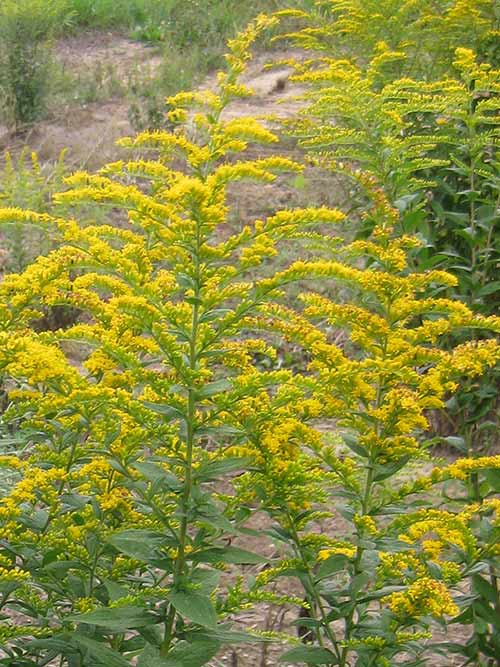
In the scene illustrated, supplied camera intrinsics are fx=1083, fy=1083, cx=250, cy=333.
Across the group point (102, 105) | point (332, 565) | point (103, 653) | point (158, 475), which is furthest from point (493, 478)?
point (102, 105)

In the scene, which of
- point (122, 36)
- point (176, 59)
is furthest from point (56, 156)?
point (122, 36)

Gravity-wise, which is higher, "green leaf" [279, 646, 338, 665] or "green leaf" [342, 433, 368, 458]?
"green leaf" [342, 433, 368, 458]

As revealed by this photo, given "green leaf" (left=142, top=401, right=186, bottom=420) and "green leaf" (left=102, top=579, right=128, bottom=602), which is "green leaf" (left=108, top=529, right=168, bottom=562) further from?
"green leaf" (left=142, top=401, right=186, bottom=420)

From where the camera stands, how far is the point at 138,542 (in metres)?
2.27

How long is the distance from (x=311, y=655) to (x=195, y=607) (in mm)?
431

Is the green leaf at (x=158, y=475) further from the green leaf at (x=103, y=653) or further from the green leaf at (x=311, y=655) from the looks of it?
the green leaf at (x=311, y=655)

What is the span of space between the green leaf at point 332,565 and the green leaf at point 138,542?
0.38 metres

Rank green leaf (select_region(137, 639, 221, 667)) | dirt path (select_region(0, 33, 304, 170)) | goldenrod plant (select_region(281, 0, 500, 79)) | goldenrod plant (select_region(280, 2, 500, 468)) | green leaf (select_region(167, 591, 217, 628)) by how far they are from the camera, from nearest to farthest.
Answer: green leaf (select_region(167, 591, 217, 628))
green leaf (select_region(137, 639, 221, 667))
goldenrod plant (select_region(280, 2, 500, 468))
goldenrod plant (select_region(281, 0, 500, 79))
dirt path (select_region(0, 33, 304, 170))

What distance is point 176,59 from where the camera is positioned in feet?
32.2

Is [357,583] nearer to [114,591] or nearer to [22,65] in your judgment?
[114,591]

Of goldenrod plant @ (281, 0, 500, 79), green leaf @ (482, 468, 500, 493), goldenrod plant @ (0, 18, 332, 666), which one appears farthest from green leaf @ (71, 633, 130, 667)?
goldenrod plant @ (281, 0, 500, 79)

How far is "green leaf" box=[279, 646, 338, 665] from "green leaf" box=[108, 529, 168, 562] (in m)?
0.40

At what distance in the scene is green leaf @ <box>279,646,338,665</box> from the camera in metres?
2.42

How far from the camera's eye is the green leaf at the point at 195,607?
6.88ft
